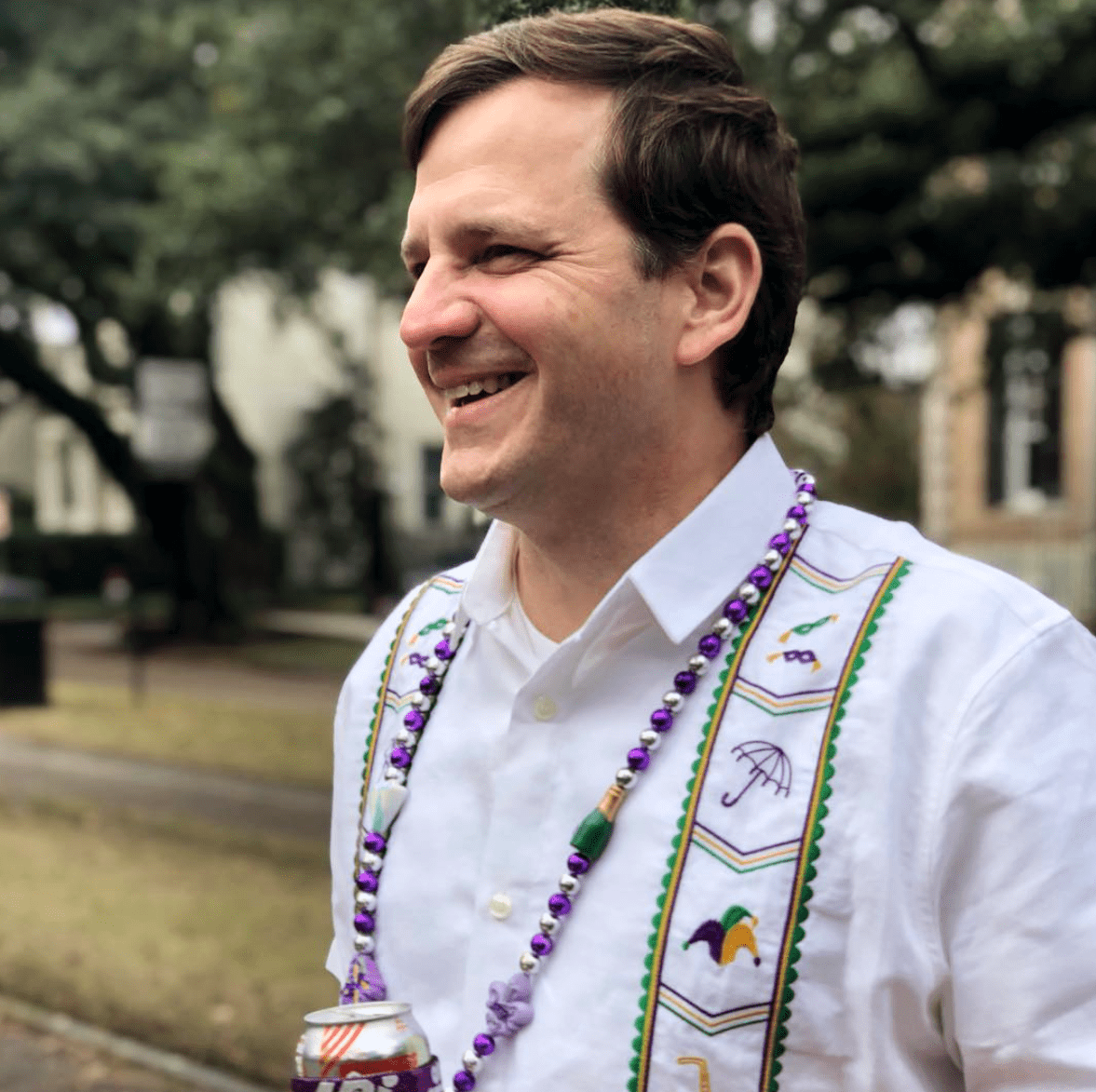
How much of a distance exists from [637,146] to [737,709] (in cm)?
61

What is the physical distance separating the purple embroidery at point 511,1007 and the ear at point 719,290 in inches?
27.6

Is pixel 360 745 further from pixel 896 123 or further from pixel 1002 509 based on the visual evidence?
pixel 1002 509

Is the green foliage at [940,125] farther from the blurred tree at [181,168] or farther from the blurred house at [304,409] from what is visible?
the blurred house at [304,409]

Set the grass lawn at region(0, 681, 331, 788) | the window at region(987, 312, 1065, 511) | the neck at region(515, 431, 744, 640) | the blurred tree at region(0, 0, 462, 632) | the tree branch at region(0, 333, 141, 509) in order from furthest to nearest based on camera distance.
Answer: the tree branch at region(0, 333, 141, 509), the window at region(987, 312, 1065, 511), the grass lawn at region(0, 681, 331, 788), the blurred tree at region(0, 0, 462, 632), the neck at region(515, 431, 744, 640)

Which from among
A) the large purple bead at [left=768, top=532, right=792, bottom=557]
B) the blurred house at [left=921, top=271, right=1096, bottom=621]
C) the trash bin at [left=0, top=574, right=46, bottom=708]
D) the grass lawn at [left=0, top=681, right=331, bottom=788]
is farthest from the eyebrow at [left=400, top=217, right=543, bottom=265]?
the blurred house at [left=921, top=271, right=1096, bottom=621]

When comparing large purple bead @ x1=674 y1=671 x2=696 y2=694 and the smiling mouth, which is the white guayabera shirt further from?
the smiling mouth

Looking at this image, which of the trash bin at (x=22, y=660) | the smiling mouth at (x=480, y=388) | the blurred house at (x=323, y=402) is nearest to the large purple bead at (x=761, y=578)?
the smiling mouth at (x=480, y=388)

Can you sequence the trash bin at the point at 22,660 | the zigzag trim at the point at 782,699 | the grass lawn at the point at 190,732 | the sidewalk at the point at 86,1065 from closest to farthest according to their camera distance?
the zigzag trim at the point at 782,699 → the sidewalk at the point at 86,1065 → the grass lawn at the point at 190,732 → the trash bin at the point at 22,660

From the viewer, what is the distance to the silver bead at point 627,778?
1544 mm

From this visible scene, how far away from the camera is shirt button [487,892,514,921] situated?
62.4 inches

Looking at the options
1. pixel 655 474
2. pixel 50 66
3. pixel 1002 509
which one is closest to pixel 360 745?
pixel 655 474

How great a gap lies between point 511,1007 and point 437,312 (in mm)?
756

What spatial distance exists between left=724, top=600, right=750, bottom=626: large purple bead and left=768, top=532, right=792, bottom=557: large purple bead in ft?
0.26

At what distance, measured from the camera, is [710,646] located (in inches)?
62.1
